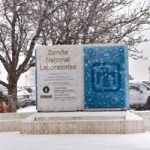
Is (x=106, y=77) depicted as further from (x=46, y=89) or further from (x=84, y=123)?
(x=46, y=89)

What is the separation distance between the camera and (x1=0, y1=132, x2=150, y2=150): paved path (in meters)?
13.4

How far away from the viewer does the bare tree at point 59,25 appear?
20000 millimetres

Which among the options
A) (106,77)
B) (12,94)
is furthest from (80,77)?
(12,94)

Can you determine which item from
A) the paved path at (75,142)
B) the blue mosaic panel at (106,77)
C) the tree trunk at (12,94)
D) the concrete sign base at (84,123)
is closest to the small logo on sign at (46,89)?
the concrete sign base at (84,123)

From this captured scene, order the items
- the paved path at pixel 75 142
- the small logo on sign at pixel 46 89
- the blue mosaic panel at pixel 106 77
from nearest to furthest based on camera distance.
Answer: the paved path at pixel 75 142, the blue mosaic panel at pixel 106 77, the small logo on sign at pixel 46 89

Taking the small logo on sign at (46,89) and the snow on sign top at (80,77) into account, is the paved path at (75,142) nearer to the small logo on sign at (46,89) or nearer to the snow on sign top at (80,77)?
the snow on sign top at (80,77)

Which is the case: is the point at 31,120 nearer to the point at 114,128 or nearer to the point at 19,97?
the point at 114,128

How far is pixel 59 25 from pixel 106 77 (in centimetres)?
376

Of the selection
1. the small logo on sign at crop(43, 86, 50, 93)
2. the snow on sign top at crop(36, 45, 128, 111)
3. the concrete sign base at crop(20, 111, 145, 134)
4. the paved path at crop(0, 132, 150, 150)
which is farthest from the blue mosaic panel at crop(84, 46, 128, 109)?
the paved path at crop(0, 132, 150, 150)

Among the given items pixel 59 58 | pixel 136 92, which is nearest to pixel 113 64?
pixel 59 58

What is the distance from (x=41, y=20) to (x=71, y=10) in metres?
Result: 1.27

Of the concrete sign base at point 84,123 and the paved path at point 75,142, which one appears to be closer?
the paved path at point 75,142

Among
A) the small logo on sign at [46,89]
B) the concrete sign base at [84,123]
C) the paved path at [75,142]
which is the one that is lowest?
the paved path at [75,142]

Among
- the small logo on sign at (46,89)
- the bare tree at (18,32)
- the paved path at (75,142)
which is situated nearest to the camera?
the paved path at (75,142)
